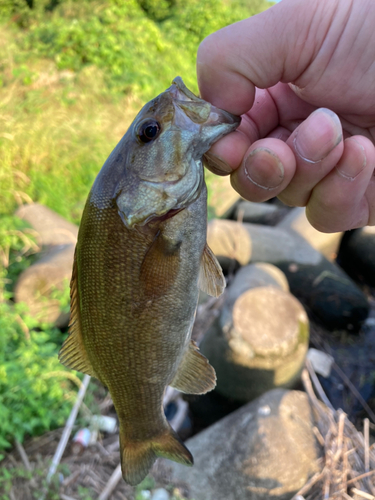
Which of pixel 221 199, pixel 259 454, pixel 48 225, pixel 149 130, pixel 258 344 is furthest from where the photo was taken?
pixel 221 199

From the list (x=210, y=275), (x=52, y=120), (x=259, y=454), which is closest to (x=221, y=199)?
(x=52, y=120)

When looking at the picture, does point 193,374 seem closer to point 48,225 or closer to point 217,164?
point 217,164

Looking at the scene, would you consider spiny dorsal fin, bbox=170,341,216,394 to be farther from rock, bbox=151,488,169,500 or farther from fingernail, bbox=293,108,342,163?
rock, bbox=151,488,169,500

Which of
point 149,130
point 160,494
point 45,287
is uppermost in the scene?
point 149,130

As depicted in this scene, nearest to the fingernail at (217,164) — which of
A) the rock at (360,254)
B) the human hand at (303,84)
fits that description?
the human hand at (303,84)

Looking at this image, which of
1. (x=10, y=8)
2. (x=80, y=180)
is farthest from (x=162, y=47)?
(x=80, y=180)

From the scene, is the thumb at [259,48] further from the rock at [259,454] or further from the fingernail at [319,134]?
the rock at [259,454]

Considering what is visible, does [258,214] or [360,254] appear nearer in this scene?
[360,254]
